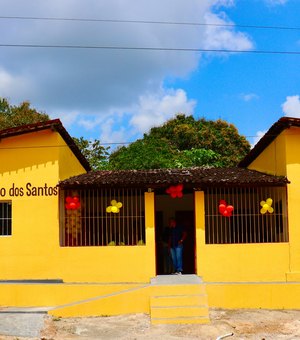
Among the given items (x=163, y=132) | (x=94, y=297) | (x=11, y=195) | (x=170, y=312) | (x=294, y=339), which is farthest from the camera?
(x=163, y=132)

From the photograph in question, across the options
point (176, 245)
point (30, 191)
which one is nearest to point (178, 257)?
point (176, 245)

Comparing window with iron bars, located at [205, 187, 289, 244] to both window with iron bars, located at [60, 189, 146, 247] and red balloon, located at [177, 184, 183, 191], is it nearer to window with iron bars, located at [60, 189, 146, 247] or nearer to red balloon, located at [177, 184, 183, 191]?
red balloon, located at [177, 184, 183, 191]

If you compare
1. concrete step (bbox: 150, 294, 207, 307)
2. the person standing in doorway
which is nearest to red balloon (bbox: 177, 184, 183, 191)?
the person standing in doorway

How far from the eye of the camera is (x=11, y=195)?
12828 millimetres

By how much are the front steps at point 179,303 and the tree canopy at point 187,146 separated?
601 inches

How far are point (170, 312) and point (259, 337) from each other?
7.06ft

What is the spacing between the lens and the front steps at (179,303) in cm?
1088

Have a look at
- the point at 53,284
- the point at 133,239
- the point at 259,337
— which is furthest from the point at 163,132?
the point at 259,337

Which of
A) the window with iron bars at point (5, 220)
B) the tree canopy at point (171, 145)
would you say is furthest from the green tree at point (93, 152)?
the window with iron bars at point (5, 220)

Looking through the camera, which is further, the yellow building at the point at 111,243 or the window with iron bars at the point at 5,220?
the window with iron bars at the point at 5,220

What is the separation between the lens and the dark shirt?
→ 13586mm

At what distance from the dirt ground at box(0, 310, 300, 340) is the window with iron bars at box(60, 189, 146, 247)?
7.82 feet

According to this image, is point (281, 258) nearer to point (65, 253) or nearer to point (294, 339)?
point (294, 339)

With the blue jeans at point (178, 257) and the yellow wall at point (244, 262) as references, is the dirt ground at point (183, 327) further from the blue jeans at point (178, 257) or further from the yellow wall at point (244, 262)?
the blue jeans at point (178, 257)
